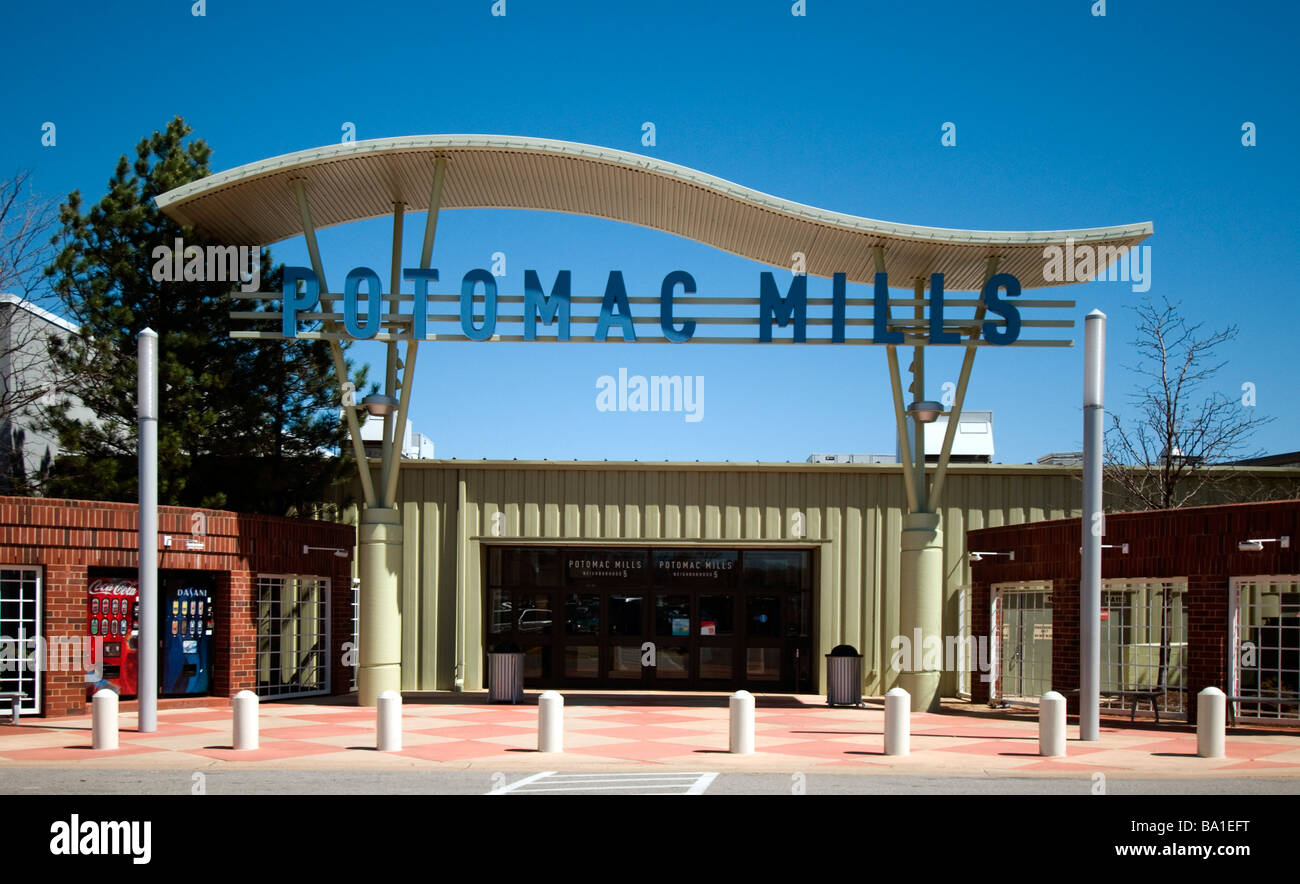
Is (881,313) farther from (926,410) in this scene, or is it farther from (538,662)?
(538,662)

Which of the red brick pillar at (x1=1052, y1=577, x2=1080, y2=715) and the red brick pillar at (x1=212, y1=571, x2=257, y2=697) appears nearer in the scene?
the red brick pillar at (x1=1052, y1=577, x2=1080, y2=715)

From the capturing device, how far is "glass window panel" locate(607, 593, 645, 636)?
24969 millimetres

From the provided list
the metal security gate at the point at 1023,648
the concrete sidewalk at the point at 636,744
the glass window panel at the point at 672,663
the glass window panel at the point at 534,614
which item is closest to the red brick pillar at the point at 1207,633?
the concrete sidewalk at the point at 636,744

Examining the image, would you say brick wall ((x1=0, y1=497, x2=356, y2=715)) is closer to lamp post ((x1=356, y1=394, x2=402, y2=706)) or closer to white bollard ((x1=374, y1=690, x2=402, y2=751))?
lamp post ((x1=356, y1=394, x2=402, y2=706))

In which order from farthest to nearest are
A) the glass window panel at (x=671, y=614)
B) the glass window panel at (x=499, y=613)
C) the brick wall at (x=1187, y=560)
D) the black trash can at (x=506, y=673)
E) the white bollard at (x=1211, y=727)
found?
the glass window panel at (x=499, y=613) < the glass window panel at (x=671, y=614) < the black trash can at (x=506, y=673) < the brick wall at (x=1187, y=560) < the white bollard at (x=1211, y=727)

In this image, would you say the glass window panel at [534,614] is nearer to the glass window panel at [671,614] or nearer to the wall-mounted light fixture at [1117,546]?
the glass window panel at [671,614]

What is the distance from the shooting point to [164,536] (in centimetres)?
1941

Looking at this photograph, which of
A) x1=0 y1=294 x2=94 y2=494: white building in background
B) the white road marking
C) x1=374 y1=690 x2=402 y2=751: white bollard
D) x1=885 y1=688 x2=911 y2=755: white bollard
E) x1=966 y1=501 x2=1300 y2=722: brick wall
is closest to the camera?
the white road marking

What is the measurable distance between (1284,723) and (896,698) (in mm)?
6964

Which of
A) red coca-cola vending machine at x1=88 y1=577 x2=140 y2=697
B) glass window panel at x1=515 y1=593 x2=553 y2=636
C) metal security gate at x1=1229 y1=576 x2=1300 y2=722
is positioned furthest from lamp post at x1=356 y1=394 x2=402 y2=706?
metal security gate at x1=1229 y1=576 x2=1300 y2=722

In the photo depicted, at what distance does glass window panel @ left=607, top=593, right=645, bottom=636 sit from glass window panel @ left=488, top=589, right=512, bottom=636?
2025 millimetres

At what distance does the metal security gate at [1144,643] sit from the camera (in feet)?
65.1

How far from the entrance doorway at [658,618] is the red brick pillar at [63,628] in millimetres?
8397

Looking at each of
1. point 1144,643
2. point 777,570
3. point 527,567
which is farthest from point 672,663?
point 1144,643
